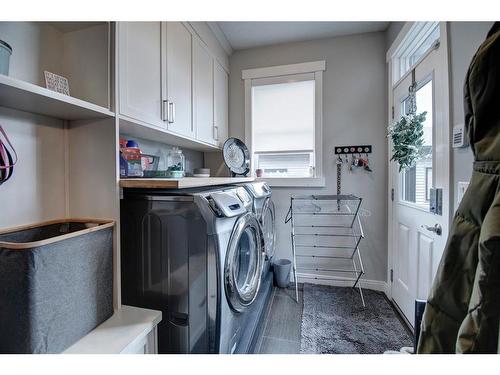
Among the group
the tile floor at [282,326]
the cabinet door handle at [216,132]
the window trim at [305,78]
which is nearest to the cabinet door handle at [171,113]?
the cabinet door handle at [216,132]

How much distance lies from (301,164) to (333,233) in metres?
0.84

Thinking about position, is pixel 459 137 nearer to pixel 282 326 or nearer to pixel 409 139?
pixel 409 139

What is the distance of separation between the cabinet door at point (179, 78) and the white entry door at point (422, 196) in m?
1.68

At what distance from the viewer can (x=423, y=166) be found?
1.67 m

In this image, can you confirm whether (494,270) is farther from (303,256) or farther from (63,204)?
(303,256)

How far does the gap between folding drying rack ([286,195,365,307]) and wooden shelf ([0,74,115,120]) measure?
188cm

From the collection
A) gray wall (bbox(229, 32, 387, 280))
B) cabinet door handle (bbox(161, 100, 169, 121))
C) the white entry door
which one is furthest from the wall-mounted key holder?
cabinet door handle (bbox(161, 100, 169, 121))

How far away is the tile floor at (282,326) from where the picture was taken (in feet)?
5.21

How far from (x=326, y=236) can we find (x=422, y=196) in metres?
1.04

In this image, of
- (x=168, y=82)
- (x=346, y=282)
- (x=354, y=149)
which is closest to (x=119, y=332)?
(x=168, y=82)

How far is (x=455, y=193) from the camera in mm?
1267

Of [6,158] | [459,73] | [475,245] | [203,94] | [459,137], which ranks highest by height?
[203,94]

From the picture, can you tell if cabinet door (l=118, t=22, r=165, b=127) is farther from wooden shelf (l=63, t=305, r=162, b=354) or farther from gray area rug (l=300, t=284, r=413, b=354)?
gray area rug (l=300, t=284, r=413, b=354)
